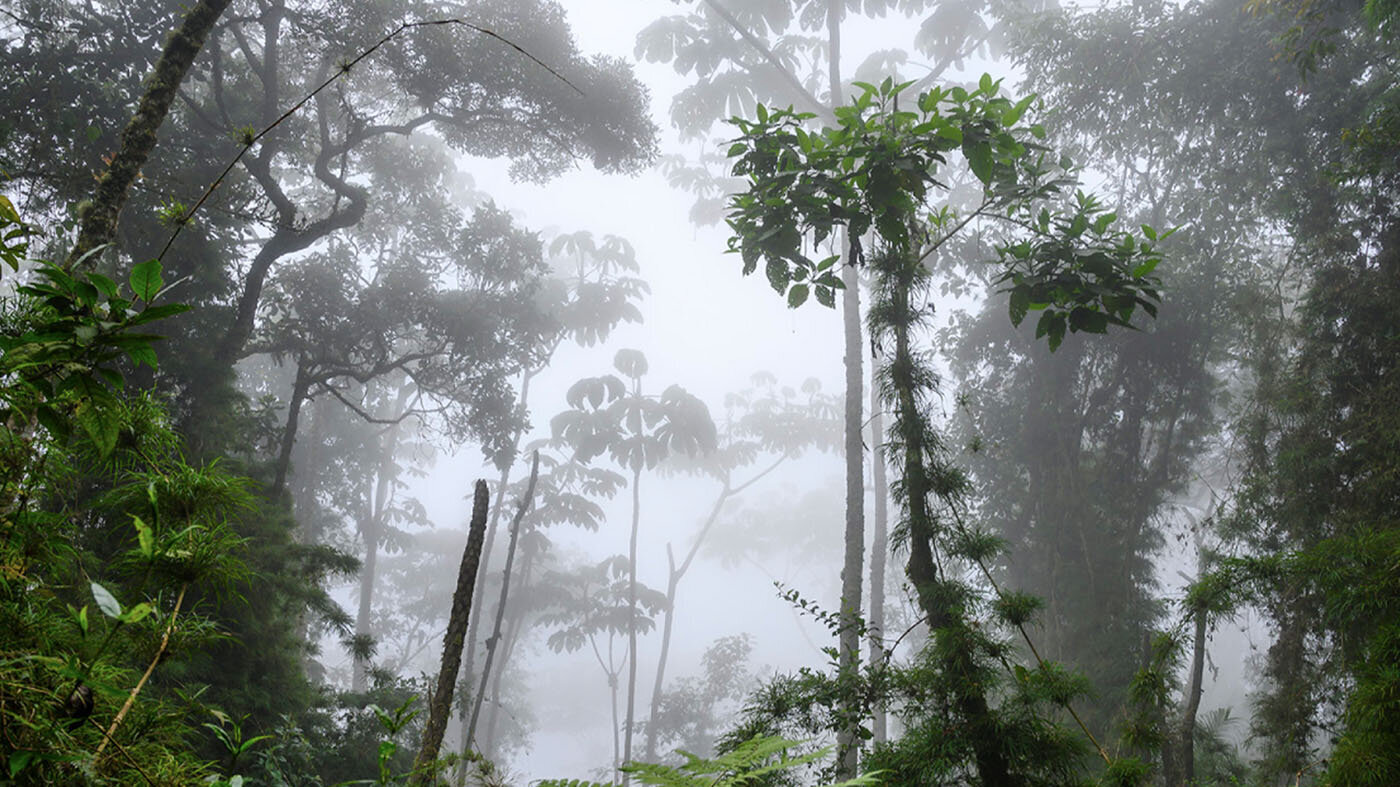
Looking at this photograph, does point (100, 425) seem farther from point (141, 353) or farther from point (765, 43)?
point (765, 43)

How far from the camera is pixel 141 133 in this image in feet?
7.80

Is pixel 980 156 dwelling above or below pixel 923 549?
above

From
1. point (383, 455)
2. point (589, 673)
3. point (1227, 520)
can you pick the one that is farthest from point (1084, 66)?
point (589, 673)

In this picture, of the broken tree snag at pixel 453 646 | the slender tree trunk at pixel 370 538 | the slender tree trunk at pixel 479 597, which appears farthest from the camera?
the slender tree trunk at pixel 370 538

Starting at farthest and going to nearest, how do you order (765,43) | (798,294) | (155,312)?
(765,43) → (798,294) → (155,312)

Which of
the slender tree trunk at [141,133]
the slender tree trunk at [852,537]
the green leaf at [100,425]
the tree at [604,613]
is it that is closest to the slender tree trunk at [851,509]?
the slender tree trunk at [852,537]

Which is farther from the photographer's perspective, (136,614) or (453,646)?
(453,646)

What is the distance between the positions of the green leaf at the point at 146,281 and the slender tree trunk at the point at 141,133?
4.32 feet

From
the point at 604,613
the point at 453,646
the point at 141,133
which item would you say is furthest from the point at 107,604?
the point at 604,613

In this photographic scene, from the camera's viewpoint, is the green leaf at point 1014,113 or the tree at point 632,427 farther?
the tree at point 632,427

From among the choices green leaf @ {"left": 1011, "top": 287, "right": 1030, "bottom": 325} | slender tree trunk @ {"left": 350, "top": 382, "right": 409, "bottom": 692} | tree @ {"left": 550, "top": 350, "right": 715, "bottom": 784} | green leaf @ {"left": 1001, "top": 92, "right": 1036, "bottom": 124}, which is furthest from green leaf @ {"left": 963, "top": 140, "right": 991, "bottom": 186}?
slender tree trunk @ {"left": 350, "top": 382, "right": 409, "bottom": 692}

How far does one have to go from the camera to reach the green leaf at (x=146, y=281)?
1.02 meters

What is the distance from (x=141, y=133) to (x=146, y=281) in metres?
1.85

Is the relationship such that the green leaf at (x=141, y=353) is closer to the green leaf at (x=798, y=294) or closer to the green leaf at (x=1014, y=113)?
the green leaf at (x=798, y=294)
